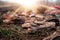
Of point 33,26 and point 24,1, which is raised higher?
point 24,1

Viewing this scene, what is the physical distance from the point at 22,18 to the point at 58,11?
620 millimetres

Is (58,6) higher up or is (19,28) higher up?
(58,6)

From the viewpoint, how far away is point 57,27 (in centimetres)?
299

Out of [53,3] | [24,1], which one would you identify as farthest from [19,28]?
[53,3]

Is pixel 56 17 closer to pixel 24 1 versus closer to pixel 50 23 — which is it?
pixel 50 23

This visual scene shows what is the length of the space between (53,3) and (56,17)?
246mm

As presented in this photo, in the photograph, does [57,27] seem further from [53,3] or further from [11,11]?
[11,11]

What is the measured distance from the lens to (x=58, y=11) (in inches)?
120

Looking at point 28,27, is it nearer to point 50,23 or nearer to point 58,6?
point 50,23

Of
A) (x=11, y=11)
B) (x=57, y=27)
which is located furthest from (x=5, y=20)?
(x=57, y=27)

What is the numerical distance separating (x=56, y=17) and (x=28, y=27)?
0.50 m

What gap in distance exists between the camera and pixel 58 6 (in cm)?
304

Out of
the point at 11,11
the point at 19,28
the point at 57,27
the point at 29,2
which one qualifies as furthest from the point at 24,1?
the point at 57,27

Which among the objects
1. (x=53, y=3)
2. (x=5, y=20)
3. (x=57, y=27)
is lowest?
(x=57, y=27)
